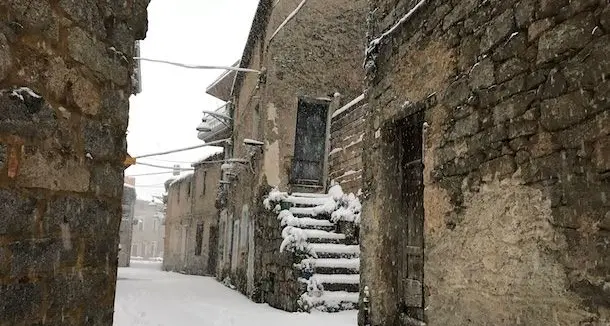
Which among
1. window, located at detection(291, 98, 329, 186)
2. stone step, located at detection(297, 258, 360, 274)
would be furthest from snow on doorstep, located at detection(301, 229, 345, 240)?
window, located at detection(291, 98, 329, 186)

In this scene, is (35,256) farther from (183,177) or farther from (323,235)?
(183,177)

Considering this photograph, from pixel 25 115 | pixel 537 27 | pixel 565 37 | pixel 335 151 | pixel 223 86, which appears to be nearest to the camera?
pixel 25 115

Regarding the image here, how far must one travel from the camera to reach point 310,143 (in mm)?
10461

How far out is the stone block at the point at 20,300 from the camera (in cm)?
186

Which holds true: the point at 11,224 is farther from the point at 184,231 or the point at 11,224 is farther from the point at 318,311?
the point at 184,231

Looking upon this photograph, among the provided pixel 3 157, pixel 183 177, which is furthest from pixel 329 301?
pixel 183 177

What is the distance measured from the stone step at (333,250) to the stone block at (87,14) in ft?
18.2

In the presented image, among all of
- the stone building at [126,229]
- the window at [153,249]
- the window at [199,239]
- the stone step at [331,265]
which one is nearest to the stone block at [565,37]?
the stone step at [331,265]

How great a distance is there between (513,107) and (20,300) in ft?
9.13

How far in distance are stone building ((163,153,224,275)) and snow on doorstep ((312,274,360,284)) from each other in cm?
860

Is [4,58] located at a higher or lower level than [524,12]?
lower

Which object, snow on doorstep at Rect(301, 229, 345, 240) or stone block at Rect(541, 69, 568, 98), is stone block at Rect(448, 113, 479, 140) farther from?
snow on doorstep at Rect(301, 229, 345, 240)

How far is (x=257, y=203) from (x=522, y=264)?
24.6ft

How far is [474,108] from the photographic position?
3439 millimetres
